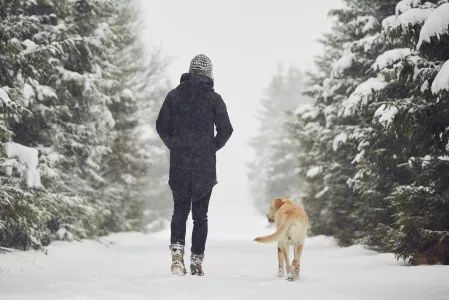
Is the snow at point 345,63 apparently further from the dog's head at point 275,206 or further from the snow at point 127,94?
the dog's head at point 275,206

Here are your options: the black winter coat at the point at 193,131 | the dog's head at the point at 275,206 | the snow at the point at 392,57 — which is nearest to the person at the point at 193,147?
the black winter coat at the point at 193,131

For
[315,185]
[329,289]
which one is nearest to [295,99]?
[315,185]

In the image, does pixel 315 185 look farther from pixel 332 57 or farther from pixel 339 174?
pixel 332 57

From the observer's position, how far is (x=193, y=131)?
5.08m

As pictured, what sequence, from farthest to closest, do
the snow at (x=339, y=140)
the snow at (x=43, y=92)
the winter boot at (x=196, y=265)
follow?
the snow at (x=339, y=140) → the snow at (x=43, y=92) → the winter boot at (x=196, y=265)

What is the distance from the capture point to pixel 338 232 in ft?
42.9

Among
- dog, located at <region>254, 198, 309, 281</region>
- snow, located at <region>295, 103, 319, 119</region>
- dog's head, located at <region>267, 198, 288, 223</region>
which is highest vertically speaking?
snow, located at <region>295, 103, 319, 119</region>

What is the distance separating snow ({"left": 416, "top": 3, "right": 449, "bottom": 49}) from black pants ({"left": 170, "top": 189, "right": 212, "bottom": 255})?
117 inches

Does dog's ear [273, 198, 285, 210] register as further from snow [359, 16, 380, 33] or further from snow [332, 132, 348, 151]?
snow [359, 16, 380, 33]

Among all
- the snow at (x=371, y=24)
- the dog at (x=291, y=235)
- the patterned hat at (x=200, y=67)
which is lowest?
the dog at (x=291, y=235)

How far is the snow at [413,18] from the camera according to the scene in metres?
5.37

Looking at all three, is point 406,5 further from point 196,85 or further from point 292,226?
point 292,226


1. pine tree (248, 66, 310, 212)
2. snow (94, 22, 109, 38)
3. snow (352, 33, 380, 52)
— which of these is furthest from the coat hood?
pine tree (248, 66, 310, 212)

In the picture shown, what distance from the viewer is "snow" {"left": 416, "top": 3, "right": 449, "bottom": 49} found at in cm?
455
